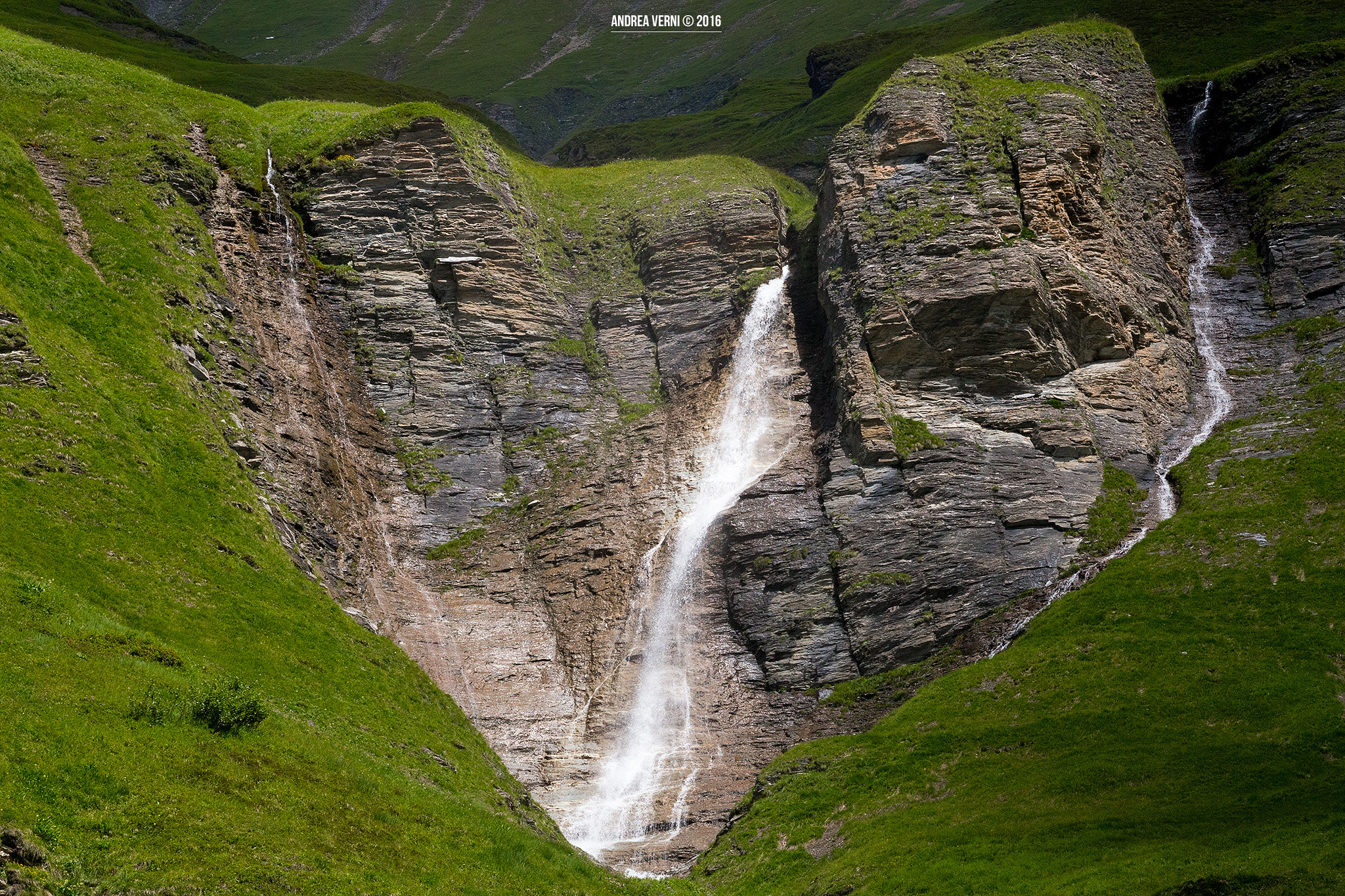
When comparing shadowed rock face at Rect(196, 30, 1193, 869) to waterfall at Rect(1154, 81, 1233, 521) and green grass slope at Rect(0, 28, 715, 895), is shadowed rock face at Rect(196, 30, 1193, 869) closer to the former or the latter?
waterfall at Rect(1154, 81, 1233, 521)

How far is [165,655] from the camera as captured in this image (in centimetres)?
2058

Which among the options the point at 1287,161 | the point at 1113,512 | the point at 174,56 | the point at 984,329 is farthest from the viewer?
the point at 174,56

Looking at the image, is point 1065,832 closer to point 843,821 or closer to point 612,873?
point 843,821

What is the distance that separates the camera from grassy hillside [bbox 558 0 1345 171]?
86.2 m

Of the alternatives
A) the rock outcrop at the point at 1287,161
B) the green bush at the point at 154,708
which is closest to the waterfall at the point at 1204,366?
the rock outcrop at the point at 1287,161

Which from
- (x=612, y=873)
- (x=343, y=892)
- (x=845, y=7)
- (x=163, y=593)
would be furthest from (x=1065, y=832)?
(x=845, y=7)

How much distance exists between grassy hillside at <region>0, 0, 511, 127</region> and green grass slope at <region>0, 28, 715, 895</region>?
47.4 m

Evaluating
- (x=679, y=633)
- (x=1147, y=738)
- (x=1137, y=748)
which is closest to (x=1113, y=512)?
(x=1147, y=738)

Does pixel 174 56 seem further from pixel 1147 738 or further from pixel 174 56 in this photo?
pixel 1147 738

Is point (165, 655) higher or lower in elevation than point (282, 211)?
lower

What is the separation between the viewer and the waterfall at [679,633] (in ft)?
125

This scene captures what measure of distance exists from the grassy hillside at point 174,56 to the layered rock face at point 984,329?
202 ft

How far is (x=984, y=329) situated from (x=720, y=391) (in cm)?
→ 1533

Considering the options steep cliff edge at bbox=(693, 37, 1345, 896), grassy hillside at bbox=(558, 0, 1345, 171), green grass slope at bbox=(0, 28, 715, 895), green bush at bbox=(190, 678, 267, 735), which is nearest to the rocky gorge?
steep cliff edge at bbox=(693, 37, 1345, 896)
